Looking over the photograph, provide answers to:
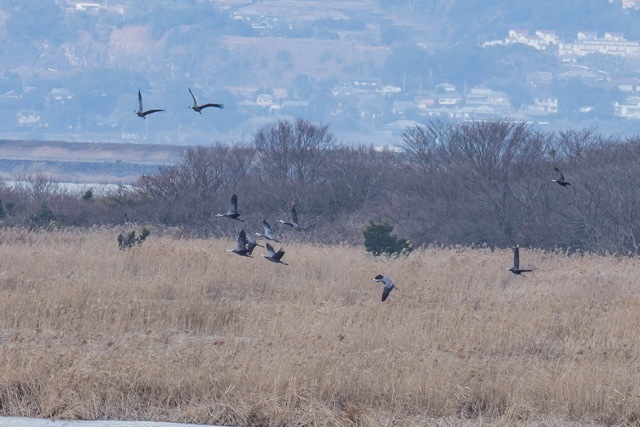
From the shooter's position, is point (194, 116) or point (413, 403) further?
point (194, 116)

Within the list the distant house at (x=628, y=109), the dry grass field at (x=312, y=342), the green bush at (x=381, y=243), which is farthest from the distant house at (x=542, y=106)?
the dry grass field at (x=312, y=342)

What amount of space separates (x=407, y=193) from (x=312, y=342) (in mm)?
26186

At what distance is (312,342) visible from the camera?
10172 millimetres

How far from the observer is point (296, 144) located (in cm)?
4703

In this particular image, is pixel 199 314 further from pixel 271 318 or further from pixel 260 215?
pixel 260 215

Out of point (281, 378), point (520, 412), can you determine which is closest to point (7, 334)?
point (281, 378)

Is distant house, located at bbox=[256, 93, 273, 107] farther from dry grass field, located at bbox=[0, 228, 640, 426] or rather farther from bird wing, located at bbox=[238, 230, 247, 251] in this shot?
bird wing, located at bbox=[238, 230, 247, 251]

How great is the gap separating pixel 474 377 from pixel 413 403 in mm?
645

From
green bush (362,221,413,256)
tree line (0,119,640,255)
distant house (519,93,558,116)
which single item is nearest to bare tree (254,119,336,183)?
tree line (0,119,640,255)

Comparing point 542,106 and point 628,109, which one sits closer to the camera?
point 628,109

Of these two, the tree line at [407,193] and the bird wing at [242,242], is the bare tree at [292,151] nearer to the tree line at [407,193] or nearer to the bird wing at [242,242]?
the tree line at [407,193]

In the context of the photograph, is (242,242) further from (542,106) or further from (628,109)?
(542,106)

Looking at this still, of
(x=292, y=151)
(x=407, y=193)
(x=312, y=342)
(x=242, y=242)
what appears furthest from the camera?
(x=292, y=151)

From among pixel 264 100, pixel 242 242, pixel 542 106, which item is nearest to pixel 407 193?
pixel 242 242
